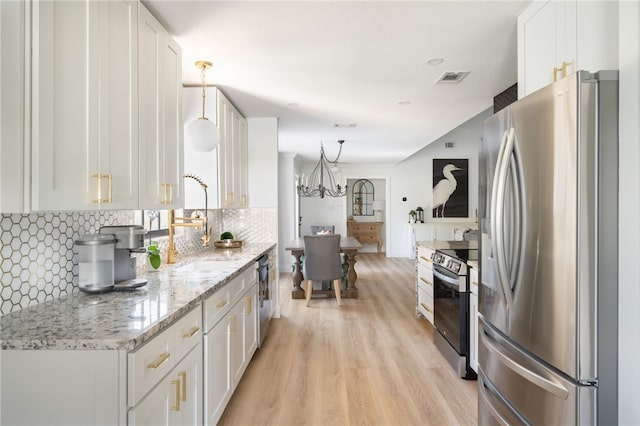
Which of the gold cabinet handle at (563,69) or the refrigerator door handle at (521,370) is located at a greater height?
the gold cabinet handle at (563,69)

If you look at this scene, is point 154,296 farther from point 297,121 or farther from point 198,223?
point 297,121

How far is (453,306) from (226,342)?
179cm

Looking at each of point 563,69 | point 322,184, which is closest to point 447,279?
point 563,69

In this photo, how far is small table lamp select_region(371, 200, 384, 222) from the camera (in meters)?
9.78

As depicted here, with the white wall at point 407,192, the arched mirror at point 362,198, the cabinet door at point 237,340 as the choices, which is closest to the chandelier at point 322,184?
the arched mirror at point 362,198

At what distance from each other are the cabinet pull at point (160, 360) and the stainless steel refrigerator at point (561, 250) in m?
1.37

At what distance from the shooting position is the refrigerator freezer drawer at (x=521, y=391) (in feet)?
3.99

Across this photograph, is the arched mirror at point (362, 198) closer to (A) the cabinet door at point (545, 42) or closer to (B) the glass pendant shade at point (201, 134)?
(B) the glass pendant shade at point (201, 134)

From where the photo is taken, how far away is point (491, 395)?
167 centimetres

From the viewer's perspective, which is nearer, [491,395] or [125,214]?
[491,395]

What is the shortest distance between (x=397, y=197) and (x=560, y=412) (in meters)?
7.85

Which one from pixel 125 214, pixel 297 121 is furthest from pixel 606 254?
pixel 297 121

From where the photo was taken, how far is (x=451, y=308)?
296cm

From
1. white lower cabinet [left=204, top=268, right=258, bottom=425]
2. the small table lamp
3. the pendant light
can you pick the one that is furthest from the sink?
the small table lamp
